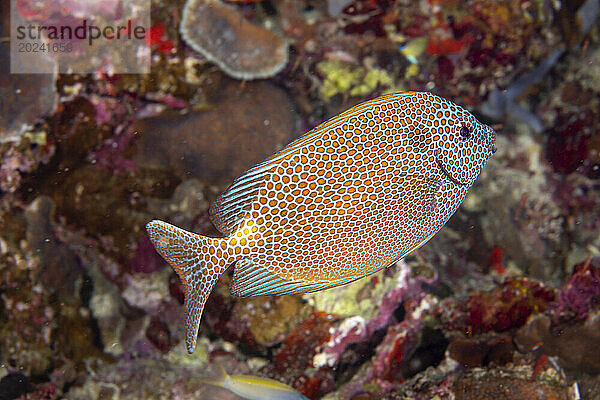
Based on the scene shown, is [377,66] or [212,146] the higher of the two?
[377,66]

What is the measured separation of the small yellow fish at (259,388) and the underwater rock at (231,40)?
3319 mm

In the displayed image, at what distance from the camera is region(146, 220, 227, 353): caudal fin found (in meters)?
2.50

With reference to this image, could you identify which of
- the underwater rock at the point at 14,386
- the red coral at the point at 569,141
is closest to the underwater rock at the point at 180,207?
the underwater rock at the point at 14,386

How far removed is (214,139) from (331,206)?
8.01 feet

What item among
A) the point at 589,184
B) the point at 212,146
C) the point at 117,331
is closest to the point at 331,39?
the point at 212,146

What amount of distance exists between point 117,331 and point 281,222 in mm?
3048

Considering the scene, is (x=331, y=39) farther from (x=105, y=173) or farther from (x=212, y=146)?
(x=105, y=173)

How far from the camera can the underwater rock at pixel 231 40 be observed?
4.82 meters

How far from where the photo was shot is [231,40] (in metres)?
4.95

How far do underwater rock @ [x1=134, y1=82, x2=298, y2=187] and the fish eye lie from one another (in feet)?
7.97

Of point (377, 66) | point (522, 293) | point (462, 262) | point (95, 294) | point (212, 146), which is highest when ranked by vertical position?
point (377, 66)

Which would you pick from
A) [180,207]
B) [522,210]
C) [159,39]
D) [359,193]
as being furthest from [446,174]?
[159,39]

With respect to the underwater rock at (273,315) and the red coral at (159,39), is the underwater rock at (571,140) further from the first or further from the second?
the red coral at (159,39)

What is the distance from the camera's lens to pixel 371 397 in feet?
11.6
